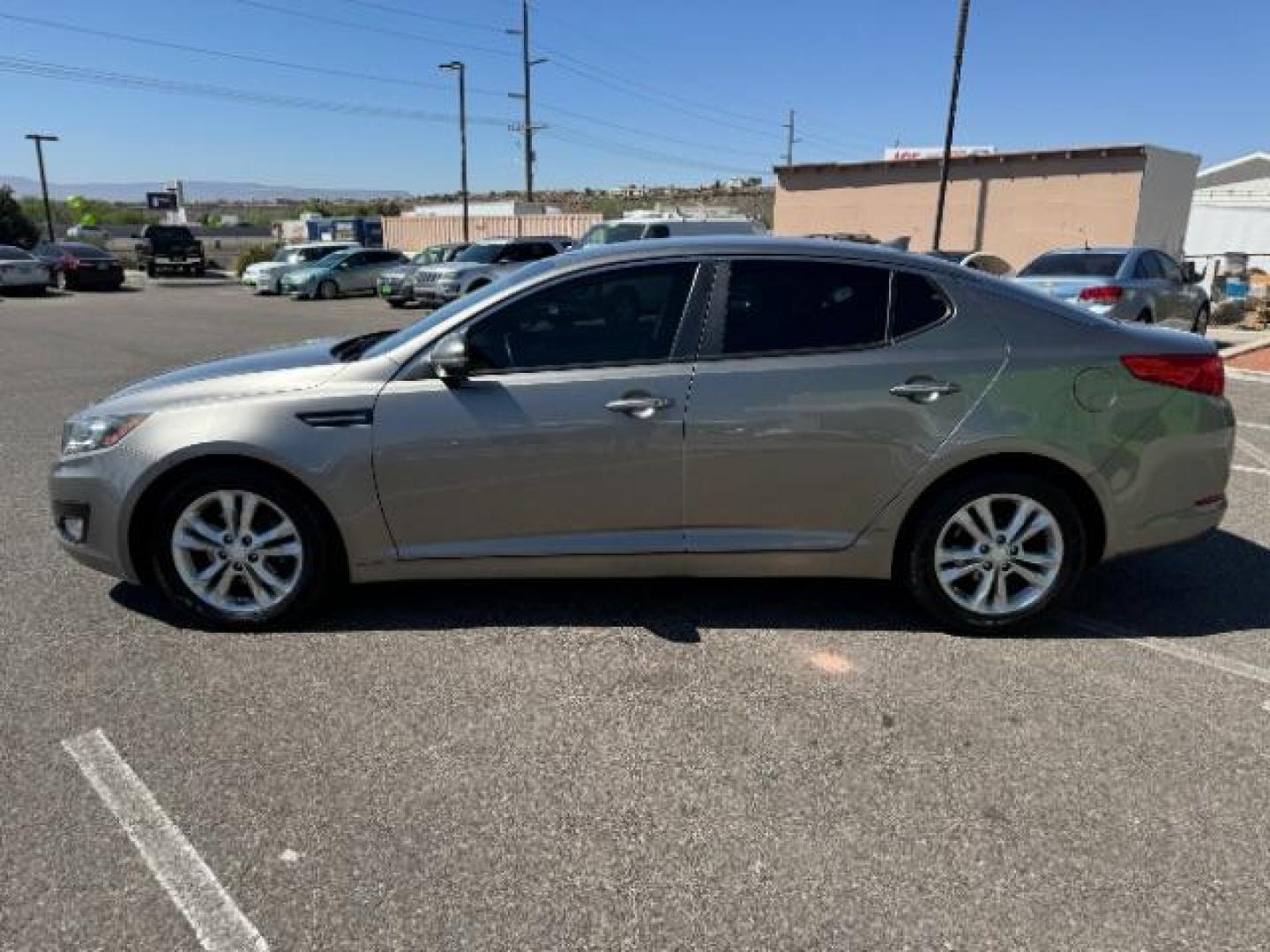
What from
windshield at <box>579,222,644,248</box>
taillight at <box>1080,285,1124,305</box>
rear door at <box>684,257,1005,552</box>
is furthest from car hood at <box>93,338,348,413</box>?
windshield at <box>579,222,644,248</box>

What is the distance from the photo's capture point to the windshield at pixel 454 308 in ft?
12.5

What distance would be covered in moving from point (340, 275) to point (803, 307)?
26467 millimetres

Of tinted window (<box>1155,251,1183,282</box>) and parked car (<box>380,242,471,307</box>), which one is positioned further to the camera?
parked car (<box>380,242,471,307</box>)

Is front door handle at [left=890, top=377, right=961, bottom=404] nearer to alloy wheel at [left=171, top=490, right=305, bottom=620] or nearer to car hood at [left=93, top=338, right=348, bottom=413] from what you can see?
car hood at [left=93, top=338, right=348, bottom=413]

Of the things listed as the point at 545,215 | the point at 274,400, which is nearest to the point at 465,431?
the point at 274,400

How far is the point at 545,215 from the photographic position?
45.2m

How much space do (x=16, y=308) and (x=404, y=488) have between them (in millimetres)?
24895

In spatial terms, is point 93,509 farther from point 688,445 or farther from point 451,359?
point 688,445

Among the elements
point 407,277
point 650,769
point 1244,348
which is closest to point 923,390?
point 650,769

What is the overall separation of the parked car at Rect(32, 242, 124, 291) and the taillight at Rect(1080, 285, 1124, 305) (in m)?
30.6

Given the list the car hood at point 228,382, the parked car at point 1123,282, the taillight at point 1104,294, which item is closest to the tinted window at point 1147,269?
the parked car at point 1123,282

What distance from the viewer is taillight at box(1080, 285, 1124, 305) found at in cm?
1113

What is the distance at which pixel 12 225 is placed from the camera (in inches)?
1877

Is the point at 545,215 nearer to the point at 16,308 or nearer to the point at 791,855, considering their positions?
the point at 16,308
